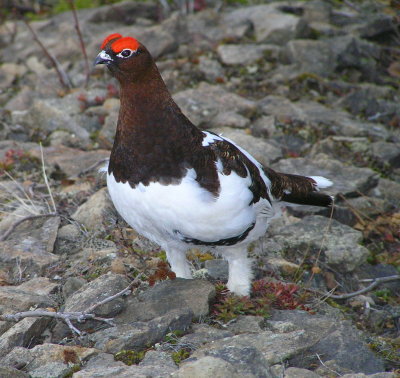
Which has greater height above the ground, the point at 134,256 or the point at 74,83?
the point at 134,256

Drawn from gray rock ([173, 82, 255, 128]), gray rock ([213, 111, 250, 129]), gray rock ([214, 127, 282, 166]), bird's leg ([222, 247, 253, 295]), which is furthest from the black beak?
gray rock ([213, 111, 250, 129])

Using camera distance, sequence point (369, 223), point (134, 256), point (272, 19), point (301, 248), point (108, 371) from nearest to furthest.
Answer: point (108, 371), point (134, 256), point (301, 248), point (369, 223), point (272, 19)

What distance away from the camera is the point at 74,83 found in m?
7.71

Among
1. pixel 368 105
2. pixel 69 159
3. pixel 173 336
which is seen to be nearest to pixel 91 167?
pixel 69 159

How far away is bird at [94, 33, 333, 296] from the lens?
3537mm

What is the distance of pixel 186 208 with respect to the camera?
349cm

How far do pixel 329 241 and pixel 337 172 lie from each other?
96 cm

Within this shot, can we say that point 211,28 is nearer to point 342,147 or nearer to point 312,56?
point 312,56

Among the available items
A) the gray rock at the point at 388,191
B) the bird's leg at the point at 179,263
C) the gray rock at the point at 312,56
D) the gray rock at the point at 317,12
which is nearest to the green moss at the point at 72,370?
the bird's leg at the point at 179,263

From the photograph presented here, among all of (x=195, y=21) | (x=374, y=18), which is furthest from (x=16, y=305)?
(x=374, y=18)

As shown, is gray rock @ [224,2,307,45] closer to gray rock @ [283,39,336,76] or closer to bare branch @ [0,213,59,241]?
gray rock @ [283,39,336,76]

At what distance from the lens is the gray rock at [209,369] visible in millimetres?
2797

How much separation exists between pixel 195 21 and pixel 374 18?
7.64 feet

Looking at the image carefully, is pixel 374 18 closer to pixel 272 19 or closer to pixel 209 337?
pixel 272 19
